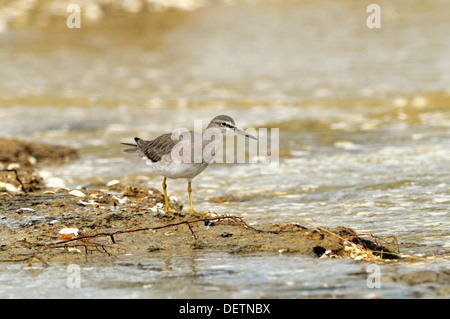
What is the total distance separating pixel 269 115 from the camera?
13.9m

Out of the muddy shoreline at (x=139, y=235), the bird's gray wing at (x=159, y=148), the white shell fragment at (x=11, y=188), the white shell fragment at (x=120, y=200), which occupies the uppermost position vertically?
the bird's gray wing at (x=159, y=148)

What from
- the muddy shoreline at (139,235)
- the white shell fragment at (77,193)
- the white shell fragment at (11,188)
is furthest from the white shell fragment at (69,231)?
the white shell fragment at (11,188)

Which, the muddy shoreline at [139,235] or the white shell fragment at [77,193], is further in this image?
the white shell fragment at [77,193]

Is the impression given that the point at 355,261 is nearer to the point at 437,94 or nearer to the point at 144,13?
the point at 437,94

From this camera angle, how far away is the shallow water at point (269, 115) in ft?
14.9

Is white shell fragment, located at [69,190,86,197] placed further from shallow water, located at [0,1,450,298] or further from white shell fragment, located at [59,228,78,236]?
shallow water, located at [0,1,450,298]

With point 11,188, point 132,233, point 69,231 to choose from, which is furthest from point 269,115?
point 69,231

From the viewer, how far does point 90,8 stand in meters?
26.5

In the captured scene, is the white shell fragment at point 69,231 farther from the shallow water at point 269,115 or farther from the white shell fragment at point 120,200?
the white shell fragment at point 120,200

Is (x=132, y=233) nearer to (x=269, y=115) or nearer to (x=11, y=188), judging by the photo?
(x=11, y=188)

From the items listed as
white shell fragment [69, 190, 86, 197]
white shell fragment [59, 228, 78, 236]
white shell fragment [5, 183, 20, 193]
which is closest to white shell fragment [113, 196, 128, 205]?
white shell fragment [69, 190, 86, 197]

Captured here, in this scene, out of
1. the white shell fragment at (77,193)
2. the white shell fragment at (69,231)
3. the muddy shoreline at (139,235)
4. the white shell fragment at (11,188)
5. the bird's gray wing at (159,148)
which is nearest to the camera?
the muddy shoreline at (139,235)

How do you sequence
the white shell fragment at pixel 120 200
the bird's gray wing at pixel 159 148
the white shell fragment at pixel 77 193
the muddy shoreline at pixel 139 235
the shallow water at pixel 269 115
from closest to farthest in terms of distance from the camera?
the shallow water at pixel 269 115
the muddy shoreline at pixel 139 235
the bird's gray wing at pixel 159 148
the white shell fragment at pixel 120 200
the white shell fragment at pixel 77 193

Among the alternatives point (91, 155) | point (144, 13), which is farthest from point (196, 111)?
point (144, 13)
